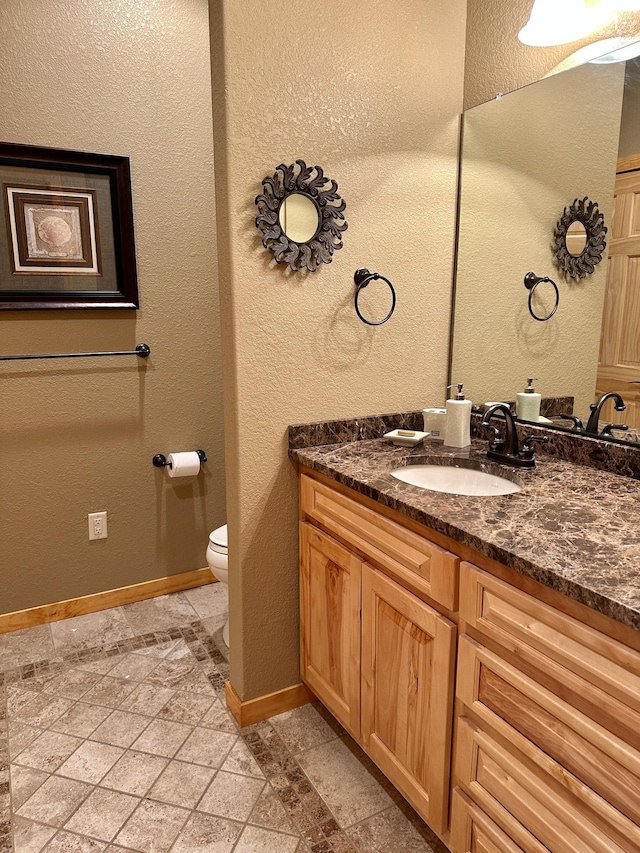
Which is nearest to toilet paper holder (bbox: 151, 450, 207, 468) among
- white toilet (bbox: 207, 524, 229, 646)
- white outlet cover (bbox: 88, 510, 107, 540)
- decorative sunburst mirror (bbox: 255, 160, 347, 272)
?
white outlet cover (bbox: 88, 510, 107, 540)

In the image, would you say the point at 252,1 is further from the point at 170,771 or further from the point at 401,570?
the point at 170,771

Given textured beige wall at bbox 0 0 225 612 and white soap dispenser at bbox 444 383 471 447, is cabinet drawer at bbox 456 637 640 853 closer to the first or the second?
white soap dispenser at bbox 444 383 471 447

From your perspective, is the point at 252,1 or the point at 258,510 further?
the point at 258,510

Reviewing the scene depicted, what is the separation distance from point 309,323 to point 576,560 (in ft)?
3.45

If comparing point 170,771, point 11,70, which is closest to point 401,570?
point 170,771

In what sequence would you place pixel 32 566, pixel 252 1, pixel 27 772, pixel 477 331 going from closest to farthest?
pixel 252 1 < pixel 27 772 < pixel 477 331 < pixel 32 566

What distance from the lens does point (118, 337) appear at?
2465mm

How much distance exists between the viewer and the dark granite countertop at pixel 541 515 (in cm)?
97

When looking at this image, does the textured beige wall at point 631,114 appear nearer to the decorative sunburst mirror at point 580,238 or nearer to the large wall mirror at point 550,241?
the large wall mirror at point 550,241

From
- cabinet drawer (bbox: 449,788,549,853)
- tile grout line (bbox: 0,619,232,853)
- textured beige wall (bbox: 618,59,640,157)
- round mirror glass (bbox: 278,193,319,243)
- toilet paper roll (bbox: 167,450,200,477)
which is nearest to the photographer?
cabinet drawer (bbox: 449,788,549,853)

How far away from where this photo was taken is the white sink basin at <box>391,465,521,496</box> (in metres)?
1.70

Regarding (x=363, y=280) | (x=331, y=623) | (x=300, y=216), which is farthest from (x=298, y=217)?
(x=331, y=623)

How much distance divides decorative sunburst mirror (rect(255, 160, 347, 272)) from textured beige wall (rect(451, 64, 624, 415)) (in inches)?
20.7

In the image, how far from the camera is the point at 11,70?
2117 mm
